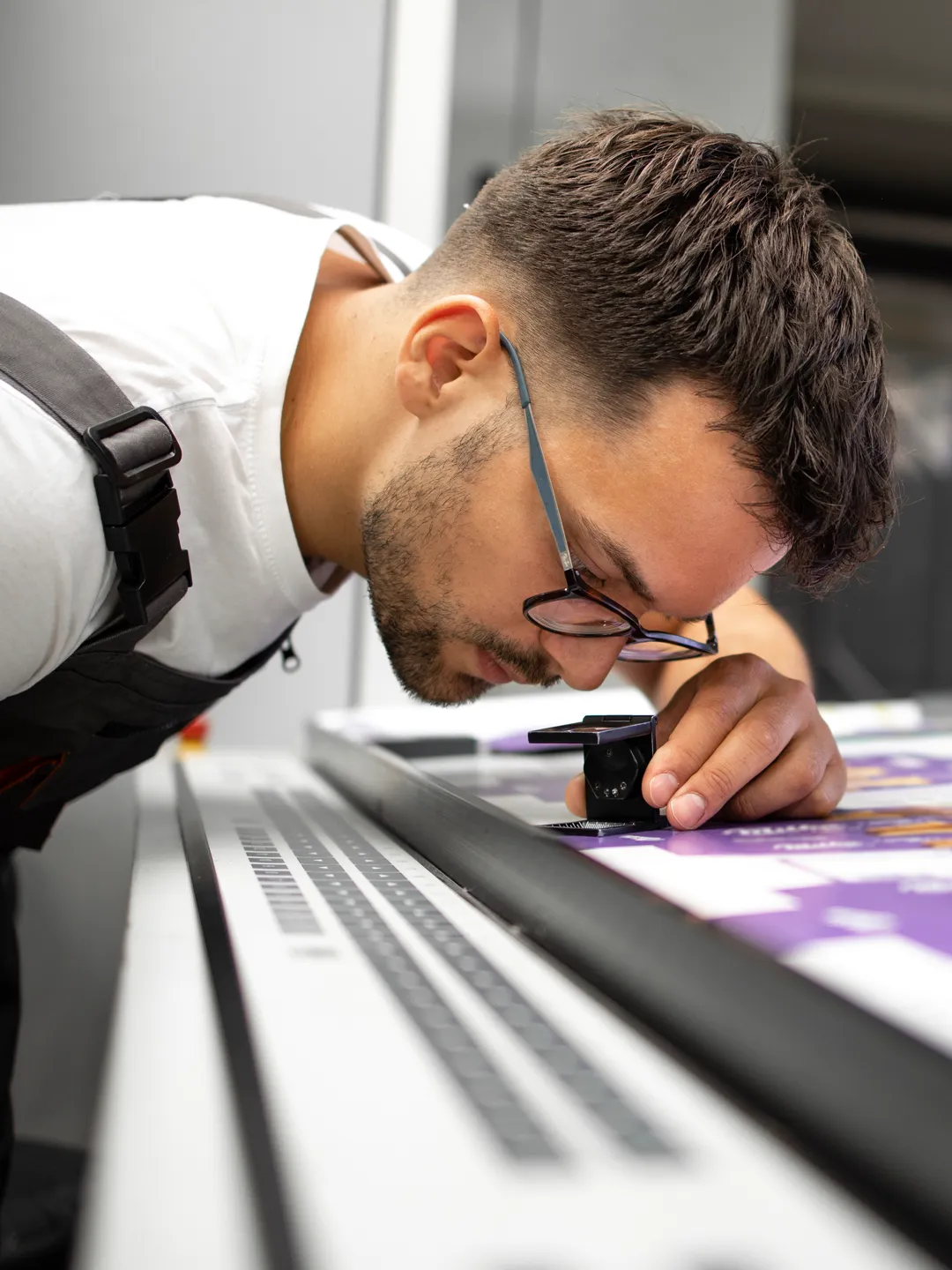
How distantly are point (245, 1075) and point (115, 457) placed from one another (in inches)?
18.2

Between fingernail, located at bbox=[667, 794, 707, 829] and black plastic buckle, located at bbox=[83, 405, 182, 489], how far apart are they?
16.6 inches

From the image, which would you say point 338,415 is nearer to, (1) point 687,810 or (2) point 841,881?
(1) point 687,810

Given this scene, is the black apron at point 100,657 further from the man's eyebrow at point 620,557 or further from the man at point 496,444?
the man's eyebrow at point 620,557

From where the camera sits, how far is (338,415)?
1081 millimetres

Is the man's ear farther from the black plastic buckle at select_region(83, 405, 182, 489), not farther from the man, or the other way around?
the black plastic buckle at select_region(83, 405, 182, 489)

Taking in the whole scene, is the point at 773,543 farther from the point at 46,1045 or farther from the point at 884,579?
the point at 884,579

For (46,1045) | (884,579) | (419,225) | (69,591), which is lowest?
(46,1045)

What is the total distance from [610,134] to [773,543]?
14.9 inches

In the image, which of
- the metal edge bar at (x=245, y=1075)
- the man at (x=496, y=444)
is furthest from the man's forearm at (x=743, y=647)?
the metal edge bar at (x=245, y=1075)

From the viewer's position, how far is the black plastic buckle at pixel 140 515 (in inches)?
30.5

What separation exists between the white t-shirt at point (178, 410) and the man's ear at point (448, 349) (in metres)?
0.10

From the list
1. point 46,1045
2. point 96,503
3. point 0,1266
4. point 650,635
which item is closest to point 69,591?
point 96,503

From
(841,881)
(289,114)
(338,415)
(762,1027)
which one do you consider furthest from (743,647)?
(289,114)

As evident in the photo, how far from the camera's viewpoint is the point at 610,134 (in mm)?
994
